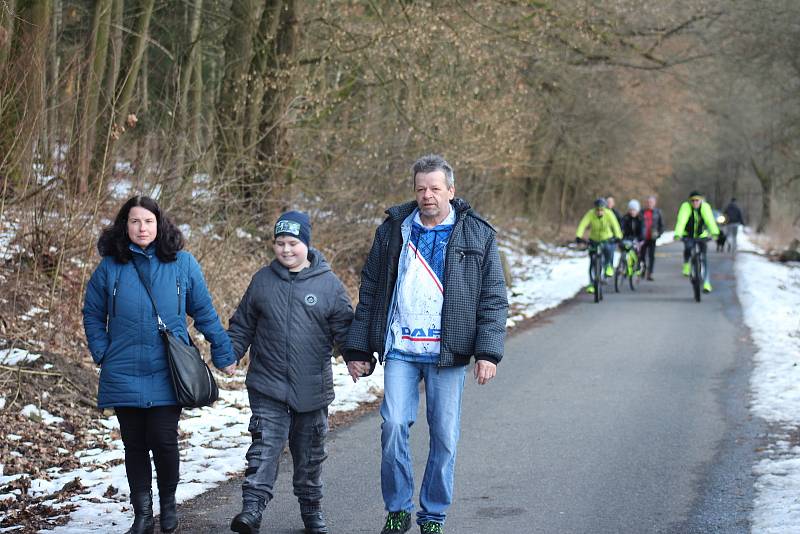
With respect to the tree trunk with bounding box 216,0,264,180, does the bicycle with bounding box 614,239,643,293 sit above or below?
below

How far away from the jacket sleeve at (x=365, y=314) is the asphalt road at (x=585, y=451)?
0.99 meters

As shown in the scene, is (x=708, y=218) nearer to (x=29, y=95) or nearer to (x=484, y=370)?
(x=29, y=95)

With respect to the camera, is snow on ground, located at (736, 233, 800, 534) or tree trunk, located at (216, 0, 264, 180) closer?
snow on ground, located at (736, 233, 800, 534)

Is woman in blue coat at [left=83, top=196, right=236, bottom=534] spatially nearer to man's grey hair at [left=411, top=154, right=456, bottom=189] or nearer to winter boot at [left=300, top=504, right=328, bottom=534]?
winter boot at [left=300, top=504, right=328, bottom=534]

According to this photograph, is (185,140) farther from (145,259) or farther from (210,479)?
(145,259)

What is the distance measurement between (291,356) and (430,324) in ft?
2.49

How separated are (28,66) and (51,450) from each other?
3029 millimetres

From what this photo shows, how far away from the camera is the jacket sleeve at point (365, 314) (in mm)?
5621

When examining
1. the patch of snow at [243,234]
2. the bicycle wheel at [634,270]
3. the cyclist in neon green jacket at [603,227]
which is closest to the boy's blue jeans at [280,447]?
the patch of snow at [243,234]

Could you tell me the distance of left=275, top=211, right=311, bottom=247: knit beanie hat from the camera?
5688 mm

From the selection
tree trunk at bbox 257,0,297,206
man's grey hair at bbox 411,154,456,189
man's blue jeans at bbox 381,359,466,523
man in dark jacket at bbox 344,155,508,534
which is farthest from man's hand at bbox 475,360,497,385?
tree trunk at bbox 257,0,297,206

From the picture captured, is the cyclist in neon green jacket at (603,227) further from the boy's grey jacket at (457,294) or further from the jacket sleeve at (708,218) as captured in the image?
the boy's grey jacket at (457,294)

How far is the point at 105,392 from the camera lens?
5.43 m

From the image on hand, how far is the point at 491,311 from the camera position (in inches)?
217
